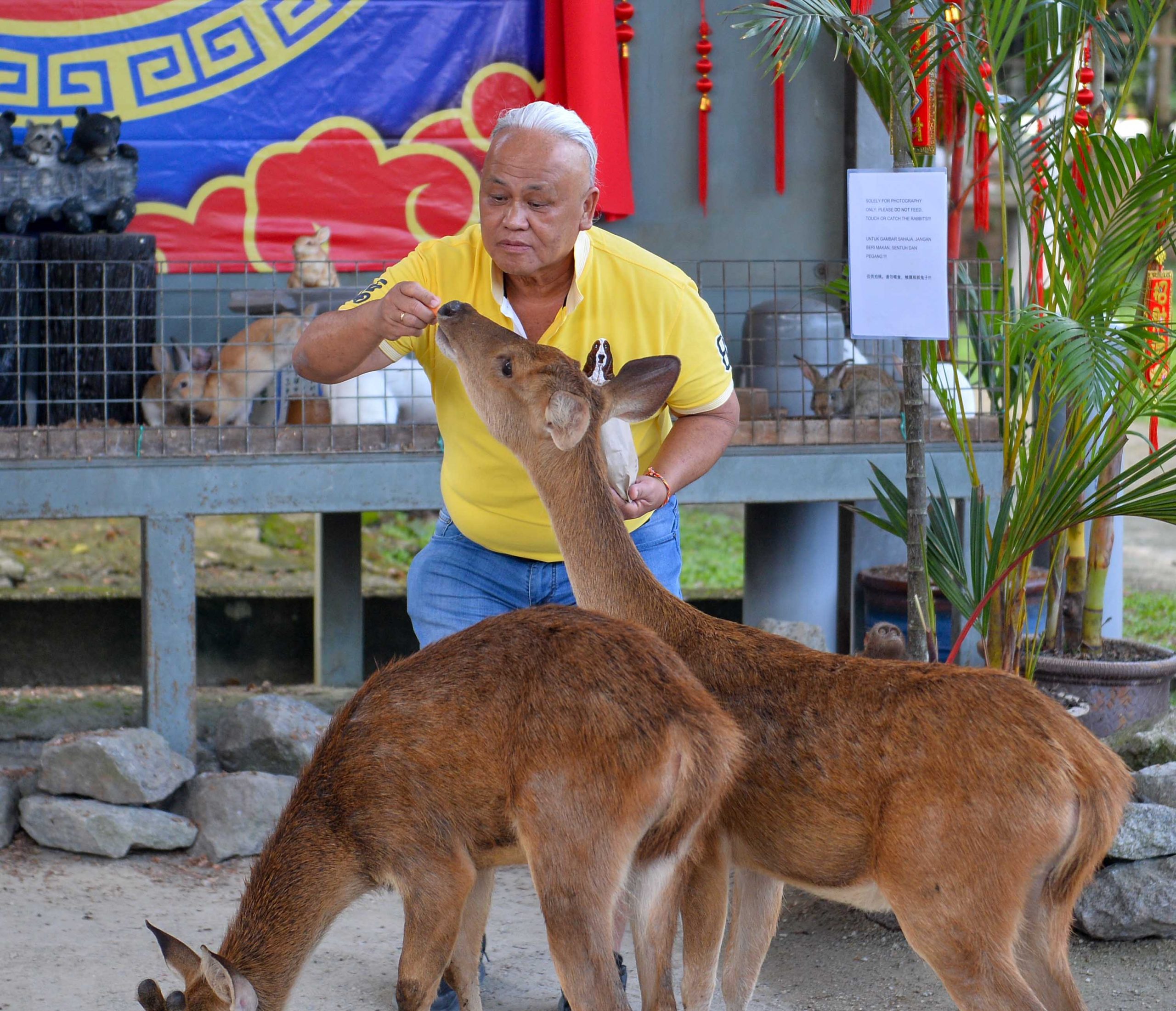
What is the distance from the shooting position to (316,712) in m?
5.56

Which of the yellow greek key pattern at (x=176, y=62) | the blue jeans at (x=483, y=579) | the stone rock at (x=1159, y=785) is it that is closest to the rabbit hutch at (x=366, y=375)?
the yellow greek key pattern at (x=176, y=62)

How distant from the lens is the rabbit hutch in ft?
17.3

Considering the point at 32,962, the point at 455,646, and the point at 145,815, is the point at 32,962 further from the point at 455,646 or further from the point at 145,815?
the point at 455,646

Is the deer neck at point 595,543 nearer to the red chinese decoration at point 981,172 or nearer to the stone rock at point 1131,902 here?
the stone rock at point 1131,902

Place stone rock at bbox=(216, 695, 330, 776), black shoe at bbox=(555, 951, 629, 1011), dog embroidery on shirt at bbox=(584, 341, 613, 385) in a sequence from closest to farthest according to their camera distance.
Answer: dog embroidery on shirt at bbox=(584, 341, 613, 385)
black shoe at bbox=(555, 951, 629, 1011)
stone rock at bbox=(216, 695, 330, 776)

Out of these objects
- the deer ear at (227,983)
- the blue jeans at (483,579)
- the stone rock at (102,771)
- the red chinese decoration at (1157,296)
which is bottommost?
the stone rock at (102,771)

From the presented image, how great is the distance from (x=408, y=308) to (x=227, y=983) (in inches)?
58.5

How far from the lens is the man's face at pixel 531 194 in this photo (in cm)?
322

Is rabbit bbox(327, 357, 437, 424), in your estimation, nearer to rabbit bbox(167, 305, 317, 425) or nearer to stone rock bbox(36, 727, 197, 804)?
rabbit bbox(167, 305, 317, 425)

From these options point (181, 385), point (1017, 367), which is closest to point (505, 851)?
point (1017, 367)

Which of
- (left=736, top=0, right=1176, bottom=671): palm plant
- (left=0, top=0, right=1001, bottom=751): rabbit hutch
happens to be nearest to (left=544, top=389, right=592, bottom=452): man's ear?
(left=736, top=0, right=1176, bottom=671): palm plant

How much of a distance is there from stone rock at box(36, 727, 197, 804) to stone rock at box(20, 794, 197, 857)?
0.04 metres

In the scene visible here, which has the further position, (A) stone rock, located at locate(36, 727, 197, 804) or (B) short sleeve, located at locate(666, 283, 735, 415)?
(A) stone rock, located at locate(36, 727, 197, 804)

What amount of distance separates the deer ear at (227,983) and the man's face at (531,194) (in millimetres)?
1700
